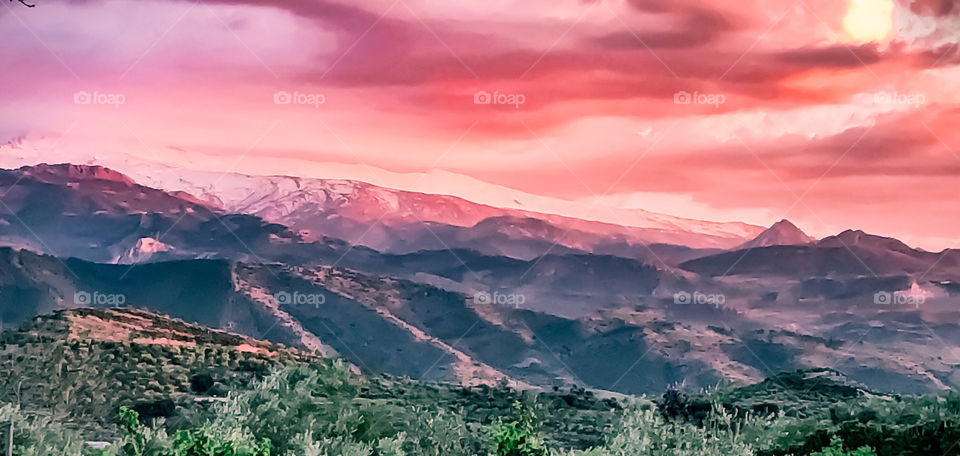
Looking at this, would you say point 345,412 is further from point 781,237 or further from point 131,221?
point 781,237

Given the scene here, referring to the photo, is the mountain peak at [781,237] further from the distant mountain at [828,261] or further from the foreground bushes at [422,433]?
the foreground bushes at [422,433]

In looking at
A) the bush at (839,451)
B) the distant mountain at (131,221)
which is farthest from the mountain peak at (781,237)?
the bush at (839,451)

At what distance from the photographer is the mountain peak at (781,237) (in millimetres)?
133125

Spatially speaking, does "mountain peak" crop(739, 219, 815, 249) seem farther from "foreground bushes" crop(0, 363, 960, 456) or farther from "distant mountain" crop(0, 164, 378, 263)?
"foreground bushes" crop(0, 363, 960, 456)

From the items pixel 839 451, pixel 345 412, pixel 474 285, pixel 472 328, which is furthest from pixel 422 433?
pixel 474 285

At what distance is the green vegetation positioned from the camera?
2931 cm

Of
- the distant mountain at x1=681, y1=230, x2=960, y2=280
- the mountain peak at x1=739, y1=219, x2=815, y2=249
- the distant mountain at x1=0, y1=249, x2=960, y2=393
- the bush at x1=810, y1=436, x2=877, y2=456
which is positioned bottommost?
the bush at x1=810, y1=436, x2=877, y2=456

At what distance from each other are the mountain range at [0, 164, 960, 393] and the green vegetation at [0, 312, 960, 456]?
1206 inches

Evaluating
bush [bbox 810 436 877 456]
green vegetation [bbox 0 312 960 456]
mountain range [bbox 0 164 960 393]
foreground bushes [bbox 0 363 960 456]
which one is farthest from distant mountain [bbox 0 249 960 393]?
bush [bbox 810 436 877 456]

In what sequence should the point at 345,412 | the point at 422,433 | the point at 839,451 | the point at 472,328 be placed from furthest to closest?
the point at 472,328 → the point at 345,412 → the point at 422,433 → the point at 839,451

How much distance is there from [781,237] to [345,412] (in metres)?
108

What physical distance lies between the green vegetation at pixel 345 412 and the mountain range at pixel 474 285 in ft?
100

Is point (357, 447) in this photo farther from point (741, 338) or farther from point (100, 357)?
point (741, 338)

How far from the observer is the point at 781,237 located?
136 metres
